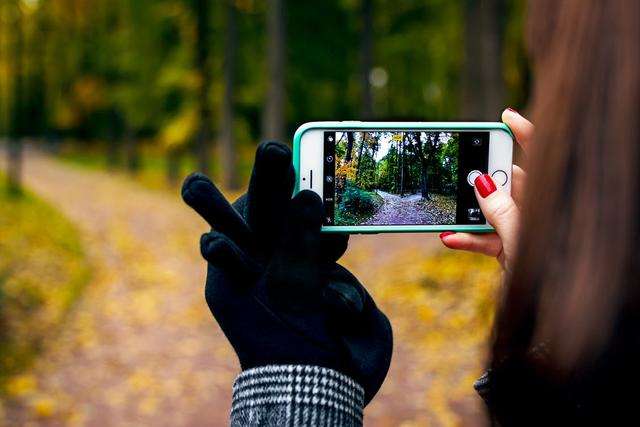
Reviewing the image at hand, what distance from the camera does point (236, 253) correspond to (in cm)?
146

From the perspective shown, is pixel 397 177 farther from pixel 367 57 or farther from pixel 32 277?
pixel 367 57

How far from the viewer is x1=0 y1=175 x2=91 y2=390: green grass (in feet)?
23.0

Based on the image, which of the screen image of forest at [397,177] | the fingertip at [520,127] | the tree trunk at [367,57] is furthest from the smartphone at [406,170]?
the tree trunk at [367,57]

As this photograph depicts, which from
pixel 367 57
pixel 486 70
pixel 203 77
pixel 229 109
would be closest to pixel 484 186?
pixel 486 70

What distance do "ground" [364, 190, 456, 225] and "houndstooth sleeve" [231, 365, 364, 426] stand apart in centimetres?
49

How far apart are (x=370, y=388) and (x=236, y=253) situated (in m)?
0.39

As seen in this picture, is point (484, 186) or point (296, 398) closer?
point (296, 398)

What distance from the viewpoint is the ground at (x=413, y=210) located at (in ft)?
5.96

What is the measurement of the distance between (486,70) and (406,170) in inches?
329

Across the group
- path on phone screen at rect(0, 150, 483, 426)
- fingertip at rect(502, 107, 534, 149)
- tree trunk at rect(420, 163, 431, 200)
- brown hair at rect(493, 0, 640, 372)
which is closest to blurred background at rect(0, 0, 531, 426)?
path on phone screen at rect(0, 150, 483, 426)

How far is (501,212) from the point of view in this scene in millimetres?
1459

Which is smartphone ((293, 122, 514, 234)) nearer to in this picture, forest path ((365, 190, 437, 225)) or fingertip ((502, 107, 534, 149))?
forest path ((365, 190, 437, 225))

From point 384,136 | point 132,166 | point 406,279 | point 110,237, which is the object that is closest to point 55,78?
point 132,166

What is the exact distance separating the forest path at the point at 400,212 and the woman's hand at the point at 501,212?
3.3 inches
